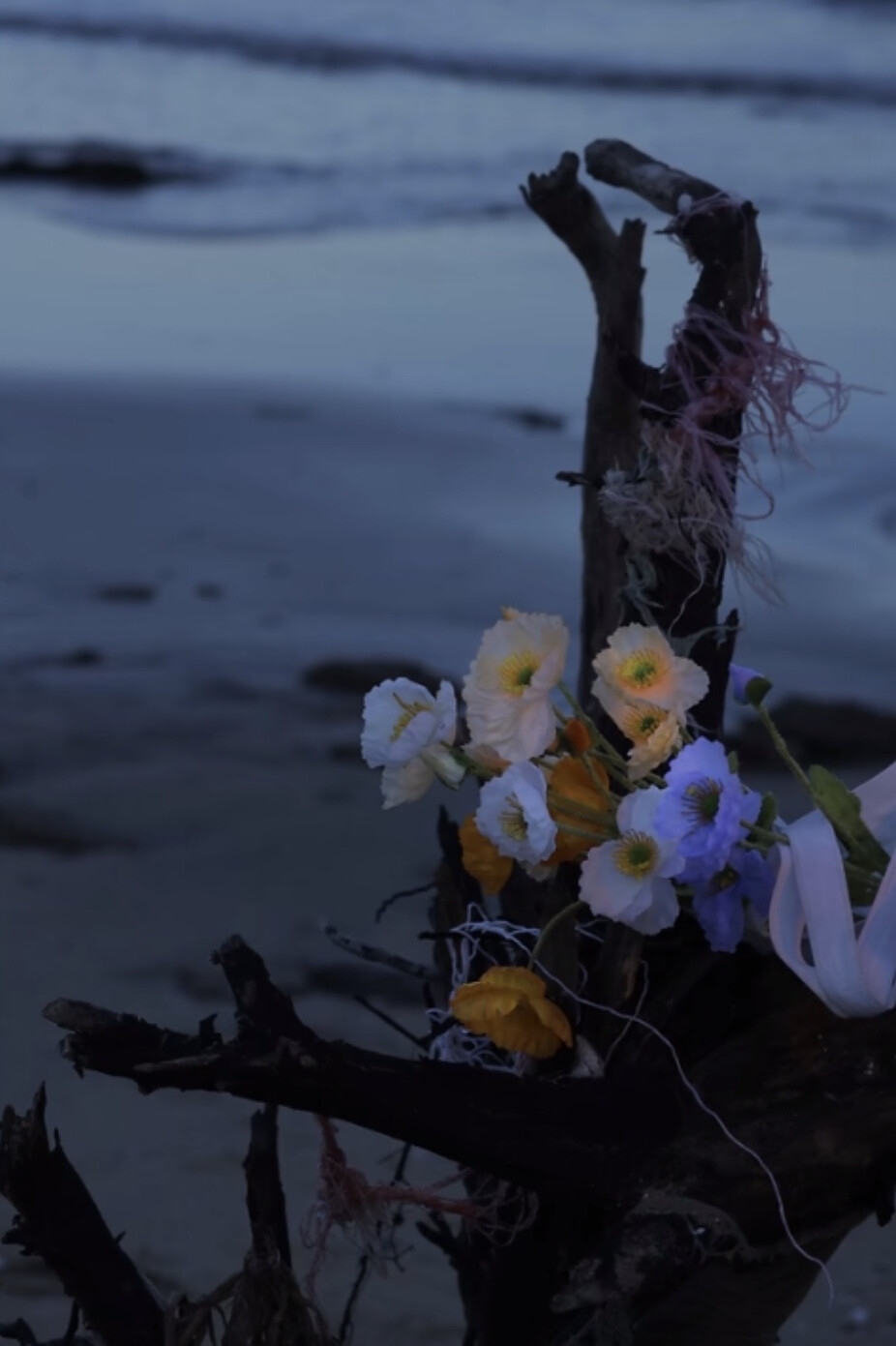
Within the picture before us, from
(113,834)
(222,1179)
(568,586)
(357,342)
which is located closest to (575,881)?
(222,1179)

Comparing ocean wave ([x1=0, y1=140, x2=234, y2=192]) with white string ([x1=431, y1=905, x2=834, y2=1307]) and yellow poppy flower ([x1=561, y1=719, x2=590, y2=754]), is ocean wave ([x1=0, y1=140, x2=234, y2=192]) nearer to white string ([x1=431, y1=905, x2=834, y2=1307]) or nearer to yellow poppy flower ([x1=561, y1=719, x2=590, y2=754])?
white string ([x1=431, y1=905, x2=834, y2=1307])

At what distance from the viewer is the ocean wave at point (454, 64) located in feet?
35.3

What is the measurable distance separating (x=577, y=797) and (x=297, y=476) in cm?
492

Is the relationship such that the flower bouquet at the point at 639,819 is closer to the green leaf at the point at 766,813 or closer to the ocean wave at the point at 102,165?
the green leaf at the point at 766,813

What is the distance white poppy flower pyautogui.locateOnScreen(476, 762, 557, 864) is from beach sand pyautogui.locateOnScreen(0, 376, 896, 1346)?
4.79 ft

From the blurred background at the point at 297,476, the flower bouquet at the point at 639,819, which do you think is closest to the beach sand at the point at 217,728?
the blurred background at the point at 297,476

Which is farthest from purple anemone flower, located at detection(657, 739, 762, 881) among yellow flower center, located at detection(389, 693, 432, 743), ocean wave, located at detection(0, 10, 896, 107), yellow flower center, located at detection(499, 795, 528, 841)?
ocean wave, located at detection(0, 10, 896, 107)

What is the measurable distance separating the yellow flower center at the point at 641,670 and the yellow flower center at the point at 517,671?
7 centimetres

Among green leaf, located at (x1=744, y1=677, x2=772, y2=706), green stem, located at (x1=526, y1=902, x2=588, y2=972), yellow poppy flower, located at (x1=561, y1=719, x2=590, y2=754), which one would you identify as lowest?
green stem, located at (x1=526, y1=902, x2=588, y2=972)

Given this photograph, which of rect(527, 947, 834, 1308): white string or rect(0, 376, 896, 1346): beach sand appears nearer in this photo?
rect(527, 947, 834, 1308): white string

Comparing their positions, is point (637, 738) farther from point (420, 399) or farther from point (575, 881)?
point (420, 399)

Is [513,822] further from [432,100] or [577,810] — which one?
[432,100]

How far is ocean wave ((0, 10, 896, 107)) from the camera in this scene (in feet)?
35.3

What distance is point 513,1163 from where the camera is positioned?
1475 millimetres
